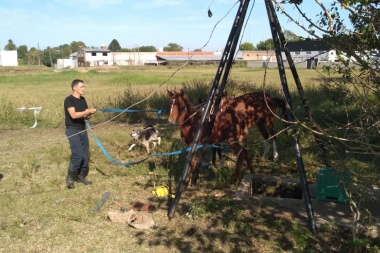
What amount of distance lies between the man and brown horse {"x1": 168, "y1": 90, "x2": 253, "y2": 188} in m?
1.44

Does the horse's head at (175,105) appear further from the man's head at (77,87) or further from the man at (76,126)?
the man's head at (77,87)

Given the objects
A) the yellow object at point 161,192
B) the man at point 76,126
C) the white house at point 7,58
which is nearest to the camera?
the yellow object at point 161,192

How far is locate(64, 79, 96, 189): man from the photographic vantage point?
20.9 ft

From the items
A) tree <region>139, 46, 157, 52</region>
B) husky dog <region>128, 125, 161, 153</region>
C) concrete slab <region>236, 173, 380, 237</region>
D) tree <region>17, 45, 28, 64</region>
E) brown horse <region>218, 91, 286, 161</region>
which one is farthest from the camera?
tree <region>139, 46, 157, 52</region>

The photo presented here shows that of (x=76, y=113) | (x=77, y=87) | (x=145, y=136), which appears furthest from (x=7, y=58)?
(x=76, y=113)

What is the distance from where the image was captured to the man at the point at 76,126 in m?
6.38

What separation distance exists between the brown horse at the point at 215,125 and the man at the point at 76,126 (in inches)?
56.8

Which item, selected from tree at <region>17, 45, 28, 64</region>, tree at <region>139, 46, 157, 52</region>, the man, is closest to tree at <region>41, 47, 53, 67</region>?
tree at <region>17, 45, 28, 64</region>

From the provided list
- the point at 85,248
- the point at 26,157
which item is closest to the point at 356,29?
the point at 85,248

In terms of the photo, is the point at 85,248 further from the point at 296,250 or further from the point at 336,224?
the point at 336,224

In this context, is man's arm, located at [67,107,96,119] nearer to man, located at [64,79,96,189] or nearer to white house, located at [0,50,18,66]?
man, located at [64,79,96,189]

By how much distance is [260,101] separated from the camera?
813cm

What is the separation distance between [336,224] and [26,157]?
7.11 metres

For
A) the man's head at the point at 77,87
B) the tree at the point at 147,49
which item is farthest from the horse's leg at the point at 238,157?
the tree at the point at 147,49
